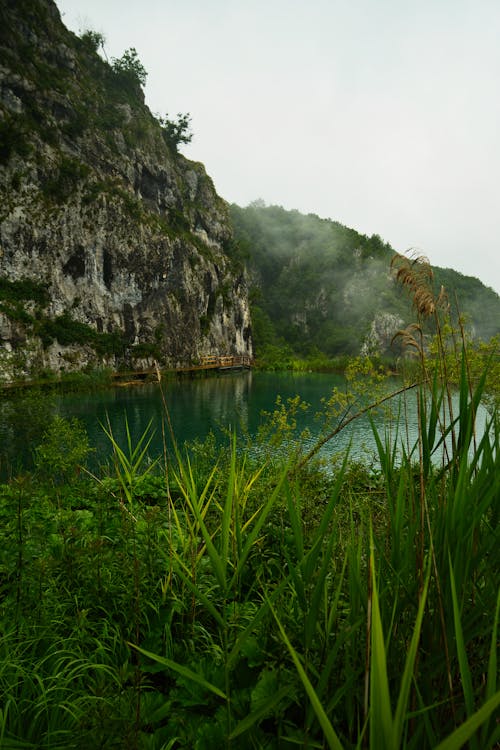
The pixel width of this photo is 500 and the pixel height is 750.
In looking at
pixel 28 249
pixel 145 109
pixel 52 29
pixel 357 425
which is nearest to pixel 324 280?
pixel 145 109

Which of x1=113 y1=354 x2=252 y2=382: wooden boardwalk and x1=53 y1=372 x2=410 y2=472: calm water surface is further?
x1=113 y1=354 x2=252 y2=382: wooden boardwalk

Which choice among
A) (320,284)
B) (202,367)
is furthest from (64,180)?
(320,284)

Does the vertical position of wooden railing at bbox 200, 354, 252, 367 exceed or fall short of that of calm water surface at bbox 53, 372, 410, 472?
it exceeds it

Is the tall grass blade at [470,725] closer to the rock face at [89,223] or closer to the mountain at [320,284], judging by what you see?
the rock face at [89,223]

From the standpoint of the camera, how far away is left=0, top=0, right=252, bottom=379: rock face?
36.4m

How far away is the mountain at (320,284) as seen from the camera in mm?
97938

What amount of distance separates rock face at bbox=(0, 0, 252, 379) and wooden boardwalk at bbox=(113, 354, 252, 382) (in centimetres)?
147

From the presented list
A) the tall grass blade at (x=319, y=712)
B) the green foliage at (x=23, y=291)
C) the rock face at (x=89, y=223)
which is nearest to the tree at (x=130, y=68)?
the rock face at (x=89, y=223)

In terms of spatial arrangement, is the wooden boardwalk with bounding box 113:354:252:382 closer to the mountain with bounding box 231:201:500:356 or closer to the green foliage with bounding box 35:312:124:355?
the green foliage with bounding box 35:312:124:355

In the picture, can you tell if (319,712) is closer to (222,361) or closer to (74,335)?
(74,335)

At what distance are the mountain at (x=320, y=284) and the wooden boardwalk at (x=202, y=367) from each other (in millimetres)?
28149

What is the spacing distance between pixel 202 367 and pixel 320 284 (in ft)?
241

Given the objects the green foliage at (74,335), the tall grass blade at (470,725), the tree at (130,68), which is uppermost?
the tree at (130,68)

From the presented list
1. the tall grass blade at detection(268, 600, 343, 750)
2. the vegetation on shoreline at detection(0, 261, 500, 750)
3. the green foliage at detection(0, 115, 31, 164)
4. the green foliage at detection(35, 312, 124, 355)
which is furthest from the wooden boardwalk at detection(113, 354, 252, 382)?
the tall grass blade at detection(268, 600, 343, 750)
